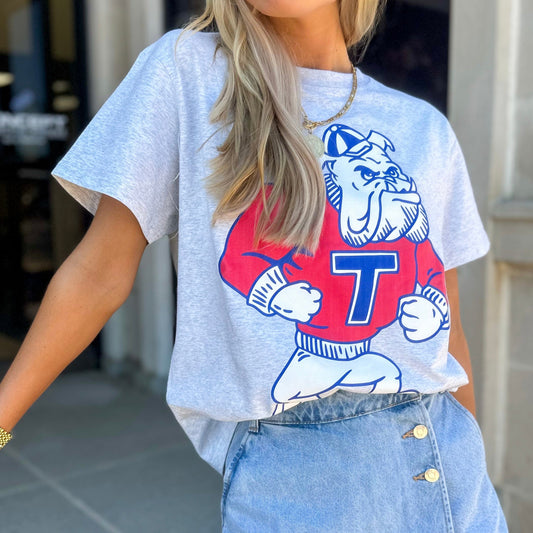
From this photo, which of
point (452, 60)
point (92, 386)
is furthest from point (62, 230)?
point (452, 60)

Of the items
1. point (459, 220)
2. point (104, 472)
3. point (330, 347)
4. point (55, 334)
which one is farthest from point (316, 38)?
point (104, 472)

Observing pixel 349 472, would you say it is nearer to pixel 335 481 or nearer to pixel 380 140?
pixel 335 481

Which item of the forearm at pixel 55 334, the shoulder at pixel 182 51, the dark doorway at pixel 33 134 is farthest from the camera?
the dark doorway at pixel 33 134

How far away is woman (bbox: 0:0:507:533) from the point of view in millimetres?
1039

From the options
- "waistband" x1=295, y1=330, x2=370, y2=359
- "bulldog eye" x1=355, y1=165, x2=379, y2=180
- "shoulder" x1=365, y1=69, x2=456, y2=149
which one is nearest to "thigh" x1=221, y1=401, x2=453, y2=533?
"waistband" x1=295, y1=330, x2=370, y2=359

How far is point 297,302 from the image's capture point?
1068 mm

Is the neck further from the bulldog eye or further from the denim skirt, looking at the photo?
the denim skirt

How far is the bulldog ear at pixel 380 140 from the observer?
1213mm

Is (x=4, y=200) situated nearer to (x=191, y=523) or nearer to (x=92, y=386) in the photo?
(x=92, y=386)

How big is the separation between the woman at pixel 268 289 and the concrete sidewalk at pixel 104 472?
6.87 feet

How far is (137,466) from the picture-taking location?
3.59 metres

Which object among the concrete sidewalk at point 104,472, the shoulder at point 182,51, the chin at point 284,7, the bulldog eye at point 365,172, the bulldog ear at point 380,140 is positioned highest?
the chin at point 284,7

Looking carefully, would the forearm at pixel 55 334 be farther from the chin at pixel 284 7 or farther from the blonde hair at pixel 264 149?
the chin at pixel 284 7

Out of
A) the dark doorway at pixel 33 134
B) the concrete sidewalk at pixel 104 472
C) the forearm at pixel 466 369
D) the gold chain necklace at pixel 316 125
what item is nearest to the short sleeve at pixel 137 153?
the gold chain necklace at pixel 316 125
